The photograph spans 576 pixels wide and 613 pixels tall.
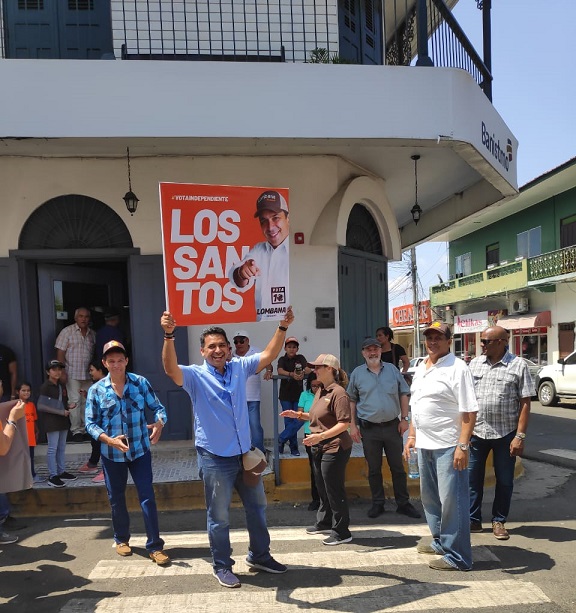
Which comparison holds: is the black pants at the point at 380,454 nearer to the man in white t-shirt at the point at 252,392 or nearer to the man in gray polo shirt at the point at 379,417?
the man in gray polo shirt at the point at 379,417

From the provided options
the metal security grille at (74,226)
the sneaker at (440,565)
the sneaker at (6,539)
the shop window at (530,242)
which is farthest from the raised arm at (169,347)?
the shop window at (530,242)

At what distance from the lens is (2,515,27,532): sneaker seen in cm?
486

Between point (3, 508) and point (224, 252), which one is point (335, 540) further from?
point (3, 508)

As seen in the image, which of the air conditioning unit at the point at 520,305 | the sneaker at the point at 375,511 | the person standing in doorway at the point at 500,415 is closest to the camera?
the person standing in doorway at the point at 500,415

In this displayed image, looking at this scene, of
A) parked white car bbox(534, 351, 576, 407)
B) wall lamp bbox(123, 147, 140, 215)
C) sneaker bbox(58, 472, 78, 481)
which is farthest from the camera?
parked white car bbox(534, 351, 576, 407)

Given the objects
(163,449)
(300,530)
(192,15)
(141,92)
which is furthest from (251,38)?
(300,530)

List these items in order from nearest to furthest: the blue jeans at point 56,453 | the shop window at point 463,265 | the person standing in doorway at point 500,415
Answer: the person standing in doorway at point 500,415
the blue jeans at point 56,453
the shop window at point 463,265

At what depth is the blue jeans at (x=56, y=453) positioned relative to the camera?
18.1ft

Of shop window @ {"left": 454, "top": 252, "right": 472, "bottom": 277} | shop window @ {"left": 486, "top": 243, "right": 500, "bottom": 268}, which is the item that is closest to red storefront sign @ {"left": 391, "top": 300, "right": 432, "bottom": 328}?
shop window @ {"left": 454, "top": 252, "right": 472, "bottom": 277}

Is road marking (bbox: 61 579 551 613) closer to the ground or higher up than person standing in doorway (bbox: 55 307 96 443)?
closer to the ground

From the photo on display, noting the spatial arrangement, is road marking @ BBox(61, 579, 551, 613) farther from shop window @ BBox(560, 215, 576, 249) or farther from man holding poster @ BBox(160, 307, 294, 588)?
shop window @ BBox(560, 215, 576, 249)

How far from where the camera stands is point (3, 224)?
262 inches

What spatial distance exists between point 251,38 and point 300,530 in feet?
19.4

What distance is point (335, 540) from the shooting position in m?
4.34
